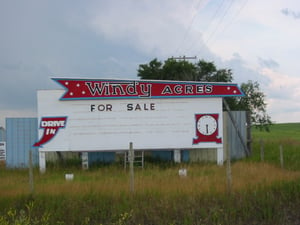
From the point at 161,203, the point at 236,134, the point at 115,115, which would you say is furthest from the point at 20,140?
the point at 236,134

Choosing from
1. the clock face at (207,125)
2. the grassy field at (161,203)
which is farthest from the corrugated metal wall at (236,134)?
the grassy field at (161,203)

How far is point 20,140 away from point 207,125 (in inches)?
396

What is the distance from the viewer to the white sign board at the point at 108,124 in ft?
52.5

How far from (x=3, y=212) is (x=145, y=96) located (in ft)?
28.7

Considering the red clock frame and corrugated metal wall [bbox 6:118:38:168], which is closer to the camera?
the red clock frame

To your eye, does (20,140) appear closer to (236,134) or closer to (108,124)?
(108,124)

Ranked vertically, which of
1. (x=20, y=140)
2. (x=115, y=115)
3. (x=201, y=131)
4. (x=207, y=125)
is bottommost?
(x=20, y=140)

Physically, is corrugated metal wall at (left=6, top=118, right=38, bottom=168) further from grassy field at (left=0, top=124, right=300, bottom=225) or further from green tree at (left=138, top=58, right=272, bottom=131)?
green tree at (left=138, top=58, right=272, bottom=131)

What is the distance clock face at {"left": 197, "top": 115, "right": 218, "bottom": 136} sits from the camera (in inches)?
641

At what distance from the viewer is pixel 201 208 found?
8.68m

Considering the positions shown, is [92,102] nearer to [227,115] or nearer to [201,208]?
[227,115]

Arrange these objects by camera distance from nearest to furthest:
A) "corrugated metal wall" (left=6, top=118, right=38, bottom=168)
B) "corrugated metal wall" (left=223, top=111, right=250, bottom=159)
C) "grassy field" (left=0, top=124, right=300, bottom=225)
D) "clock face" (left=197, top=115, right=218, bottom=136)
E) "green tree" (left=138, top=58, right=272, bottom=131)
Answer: "grassy field" (left=0, top=124, right=300, bottom=225)
"clock face" (left=197, top=115, right=218, bottom=136)
"corrugated metal wall" (left=6, top=118, right=38, bottom=168)
"corrugated metal wall" (left=223, top=111, right=250, bottom=159)
"green tree" (left=138, top=58, right=272, bottom=131)

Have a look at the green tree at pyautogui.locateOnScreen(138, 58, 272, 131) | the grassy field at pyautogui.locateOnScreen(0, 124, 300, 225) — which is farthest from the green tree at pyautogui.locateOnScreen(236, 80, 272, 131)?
the grassy field at pyautogui.locateOnScreen(0, 124, 300, 225)

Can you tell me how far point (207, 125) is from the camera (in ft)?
53.6
